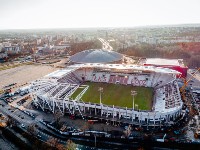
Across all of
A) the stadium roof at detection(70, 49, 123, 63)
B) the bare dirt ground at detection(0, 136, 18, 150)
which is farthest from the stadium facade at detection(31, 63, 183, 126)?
the stadium roof at detection(70, 49, 123, 63)

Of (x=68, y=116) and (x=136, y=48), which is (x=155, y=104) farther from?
(x=136, y=48)

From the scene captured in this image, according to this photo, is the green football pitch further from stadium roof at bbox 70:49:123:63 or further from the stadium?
stadium roof at bbox 70:49:123:63

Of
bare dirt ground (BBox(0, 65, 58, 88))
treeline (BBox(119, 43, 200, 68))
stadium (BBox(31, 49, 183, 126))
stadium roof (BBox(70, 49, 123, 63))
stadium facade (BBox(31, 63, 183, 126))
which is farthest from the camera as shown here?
treeline (BBox(119, 43, 200, 68))

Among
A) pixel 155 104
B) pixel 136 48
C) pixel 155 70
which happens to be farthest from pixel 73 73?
pixel 136 48

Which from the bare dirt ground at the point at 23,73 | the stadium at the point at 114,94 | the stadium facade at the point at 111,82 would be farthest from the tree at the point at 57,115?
the bare dirt ground at the point at 23,73

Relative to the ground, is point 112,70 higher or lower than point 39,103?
higher

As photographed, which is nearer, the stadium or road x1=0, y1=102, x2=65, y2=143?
road x1=0, y1=102, x2=65, y2=143

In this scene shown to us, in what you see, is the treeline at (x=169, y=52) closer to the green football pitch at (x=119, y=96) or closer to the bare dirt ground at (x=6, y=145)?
the green football pitch at (x=119, y=96)

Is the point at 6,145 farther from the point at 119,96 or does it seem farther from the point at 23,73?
the point at 23,73
